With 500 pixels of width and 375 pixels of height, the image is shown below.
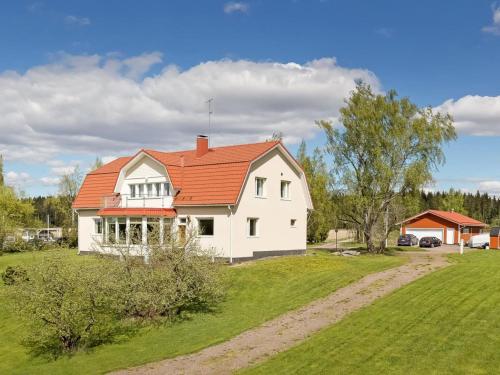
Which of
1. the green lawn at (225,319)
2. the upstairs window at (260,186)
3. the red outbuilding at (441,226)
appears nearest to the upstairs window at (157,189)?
the upstairs window at (260,186)

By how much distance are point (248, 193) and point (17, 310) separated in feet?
53.8

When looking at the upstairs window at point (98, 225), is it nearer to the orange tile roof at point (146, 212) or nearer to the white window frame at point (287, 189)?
the orange tile roof at point (146, 212)

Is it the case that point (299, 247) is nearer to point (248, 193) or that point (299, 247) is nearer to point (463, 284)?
point (248, 193)

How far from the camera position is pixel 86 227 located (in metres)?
39.6

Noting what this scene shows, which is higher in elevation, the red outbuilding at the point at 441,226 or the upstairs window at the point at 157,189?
the upstairs window at the point at 157,189

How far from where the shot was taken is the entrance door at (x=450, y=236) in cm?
5884

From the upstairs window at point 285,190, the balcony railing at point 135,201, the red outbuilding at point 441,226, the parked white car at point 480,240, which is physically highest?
the upstairs window at point 285,190

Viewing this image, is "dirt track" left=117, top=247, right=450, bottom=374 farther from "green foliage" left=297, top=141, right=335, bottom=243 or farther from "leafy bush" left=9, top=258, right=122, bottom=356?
"green foliage" left=297, top=141, right=335, bottom=243

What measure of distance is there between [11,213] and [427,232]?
46565 millimetres

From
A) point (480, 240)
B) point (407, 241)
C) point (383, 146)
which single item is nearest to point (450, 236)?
point (407, 241)

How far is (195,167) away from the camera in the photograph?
33.0m

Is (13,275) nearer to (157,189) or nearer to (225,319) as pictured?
(225,319)

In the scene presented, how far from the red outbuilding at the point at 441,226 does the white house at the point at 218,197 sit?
29.3m

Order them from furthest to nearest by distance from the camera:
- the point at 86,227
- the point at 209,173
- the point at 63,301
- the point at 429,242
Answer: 1. the point at 429,242
2. the point at 86,227
3. the point at 209,173
4. the point at 63,301
